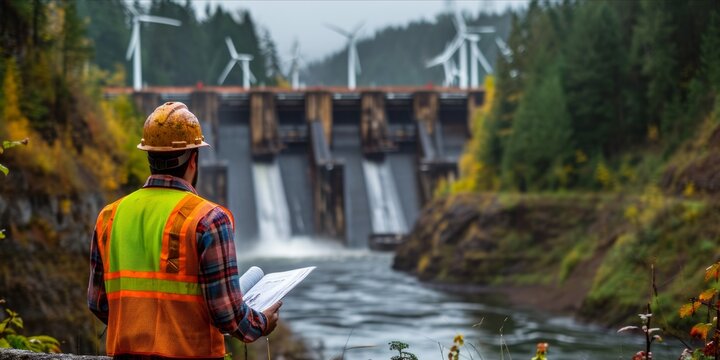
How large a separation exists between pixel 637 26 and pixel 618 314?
1599cm

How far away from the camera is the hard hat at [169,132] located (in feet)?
13.5

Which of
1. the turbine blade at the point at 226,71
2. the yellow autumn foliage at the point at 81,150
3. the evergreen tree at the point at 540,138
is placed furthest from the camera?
the turbine blade at the point at 226,71

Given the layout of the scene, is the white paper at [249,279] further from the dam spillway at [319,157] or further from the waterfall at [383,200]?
the waterfall at [383,200]

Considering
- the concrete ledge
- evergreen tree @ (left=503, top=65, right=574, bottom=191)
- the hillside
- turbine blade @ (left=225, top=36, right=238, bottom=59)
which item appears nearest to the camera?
the concrete ledge

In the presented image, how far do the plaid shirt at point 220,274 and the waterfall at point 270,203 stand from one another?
53546 millimetres

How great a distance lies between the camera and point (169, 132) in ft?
13.5

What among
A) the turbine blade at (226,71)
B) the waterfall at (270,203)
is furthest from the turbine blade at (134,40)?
the waterfall at (270,203)

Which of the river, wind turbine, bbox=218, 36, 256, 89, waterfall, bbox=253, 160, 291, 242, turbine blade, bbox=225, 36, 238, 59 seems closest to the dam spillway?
waterfall, bbox=253, 160, 291, 242

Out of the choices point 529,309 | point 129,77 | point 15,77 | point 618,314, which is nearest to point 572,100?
point 529,309

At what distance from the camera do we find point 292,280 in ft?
13.7

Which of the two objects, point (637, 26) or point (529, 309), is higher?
point (637, 26)

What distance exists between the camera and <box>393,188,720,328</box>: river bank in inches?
1049

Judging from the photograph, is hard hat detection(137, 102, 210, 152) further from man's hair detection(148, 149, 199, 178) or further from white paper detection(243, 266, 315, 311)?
white paper detection(243, 266, 315, 311)

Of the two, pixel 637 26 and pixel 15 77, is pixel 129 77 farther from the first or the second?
pixel 15 77
